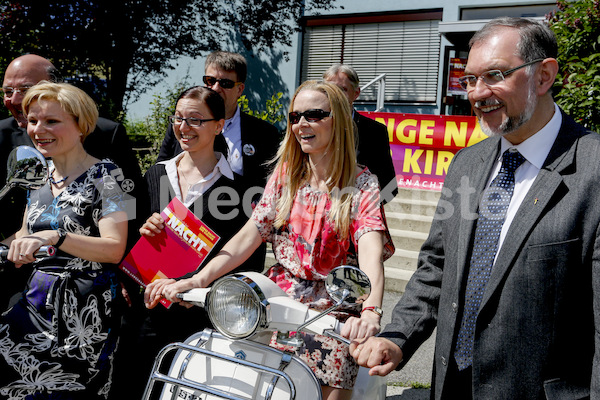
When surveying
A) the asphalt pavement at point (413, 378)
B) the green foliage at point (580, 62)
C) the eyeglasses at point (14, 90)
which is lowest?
the asphalt pavement at point (413, 378)

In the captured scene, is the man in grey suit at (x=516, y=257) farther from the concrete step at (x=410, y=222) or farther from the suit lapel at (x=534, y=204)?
the concrete step at (x=410, y=222)

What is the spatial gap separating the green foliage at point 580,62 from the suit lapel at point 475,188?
3.82 metres

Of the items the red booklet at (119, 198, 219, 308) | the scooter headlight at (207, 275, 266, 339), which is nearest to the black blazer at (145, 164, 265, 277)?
the red booklet at (119, 198, 219, 308)

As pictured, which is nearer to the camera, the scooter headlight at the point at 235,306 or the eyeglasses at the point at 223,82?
the scooter headlight at the point at 235,306

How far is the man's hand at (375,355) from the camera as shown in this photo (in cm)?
179

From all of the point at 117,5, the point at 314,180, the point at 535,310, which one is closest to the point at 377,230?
the point at 314,180

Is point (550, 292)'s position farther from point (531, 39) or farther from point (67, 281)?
point (67, 281)

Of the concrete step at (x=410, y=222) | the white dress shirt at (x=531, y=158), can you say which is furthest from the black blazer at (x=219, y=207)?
the concrete step at (x=410, y=222)

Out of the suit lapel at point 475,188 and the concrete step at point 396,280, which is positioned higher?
the suit lapel at point 475,188

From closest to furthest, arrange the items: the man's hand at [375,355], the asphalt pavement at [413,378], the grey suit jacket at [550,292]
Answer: the grey suit jacket at [550,292] < the man's hand at [375,355] < the asphalt pavement at [413,378]

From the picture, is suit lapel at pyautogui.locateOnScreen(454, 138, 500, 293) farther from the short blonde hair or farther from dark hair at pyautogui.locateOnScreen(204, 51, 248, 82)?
dark hair at pyautogui.locateOnScreen(204, 51, 248, 82)

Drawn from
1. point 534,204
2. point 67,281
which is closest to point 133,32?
point 67,281

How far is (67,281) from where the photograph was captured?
8.78ft

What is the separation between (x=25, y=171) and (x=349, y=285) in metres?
1.29
